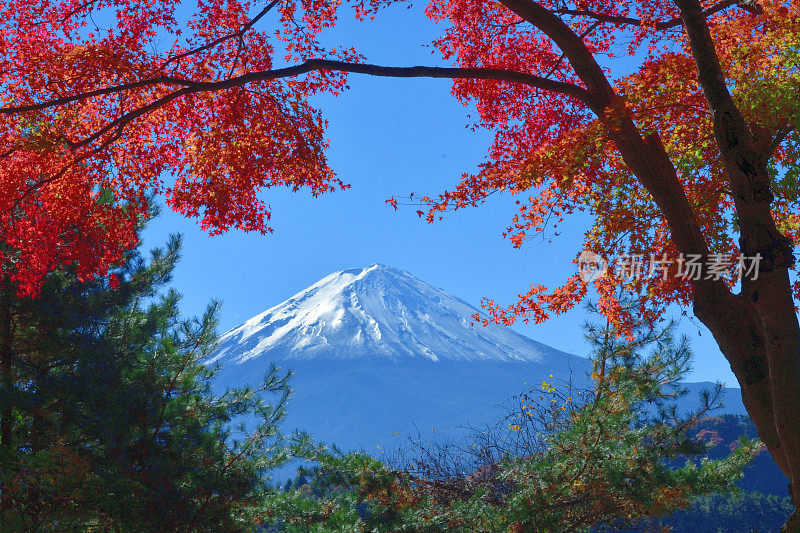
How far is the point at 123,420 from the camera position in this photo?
7188 mm

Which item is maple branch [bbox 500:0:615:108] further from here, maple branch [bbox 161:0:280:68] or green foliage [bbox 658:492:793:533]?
green foliage [bbox 658:492:793:533]

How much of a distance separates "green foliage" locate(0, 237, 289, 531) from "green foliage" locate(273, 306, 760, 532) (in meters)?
1.10

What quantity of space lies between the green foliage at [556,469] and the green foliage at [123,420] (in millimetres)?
1102

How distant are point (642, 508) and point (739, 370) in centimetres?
277

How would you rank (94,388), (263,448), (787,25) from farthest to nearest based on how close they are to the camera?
(263,448)
(94,388)
(787,25)

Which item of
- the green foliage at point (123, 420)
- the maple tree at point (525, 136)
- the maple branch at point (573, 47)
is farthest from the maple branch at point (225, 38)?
the green foliage at point (123, 420)

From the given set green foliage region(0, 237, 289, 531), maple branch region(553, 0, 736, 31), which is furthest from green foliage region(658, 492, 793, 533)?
maple branch region(553, 0, 736, 31)

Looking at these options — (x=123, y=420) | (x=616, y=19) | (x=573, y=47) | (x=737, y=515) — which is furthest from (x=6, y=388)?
→ (x=737, y=515)

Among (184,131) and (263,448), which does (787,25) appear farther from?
(263,448)

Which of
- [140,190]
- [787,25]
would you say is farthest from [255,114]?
[787,25]

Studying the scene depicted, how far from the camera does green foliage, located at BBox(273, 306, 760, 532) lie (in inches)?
233

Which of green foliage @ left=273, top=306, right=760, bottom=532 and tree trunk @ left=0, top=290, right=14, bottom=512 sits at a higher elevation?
tree trunk @ left=0, top=290, right=14, bottom=512

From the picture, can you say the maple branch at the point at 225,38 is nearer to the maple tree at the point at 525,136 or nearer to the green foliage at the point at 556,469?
the maple tree at the point at 525,136

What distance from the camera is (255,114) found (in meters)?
6.22
